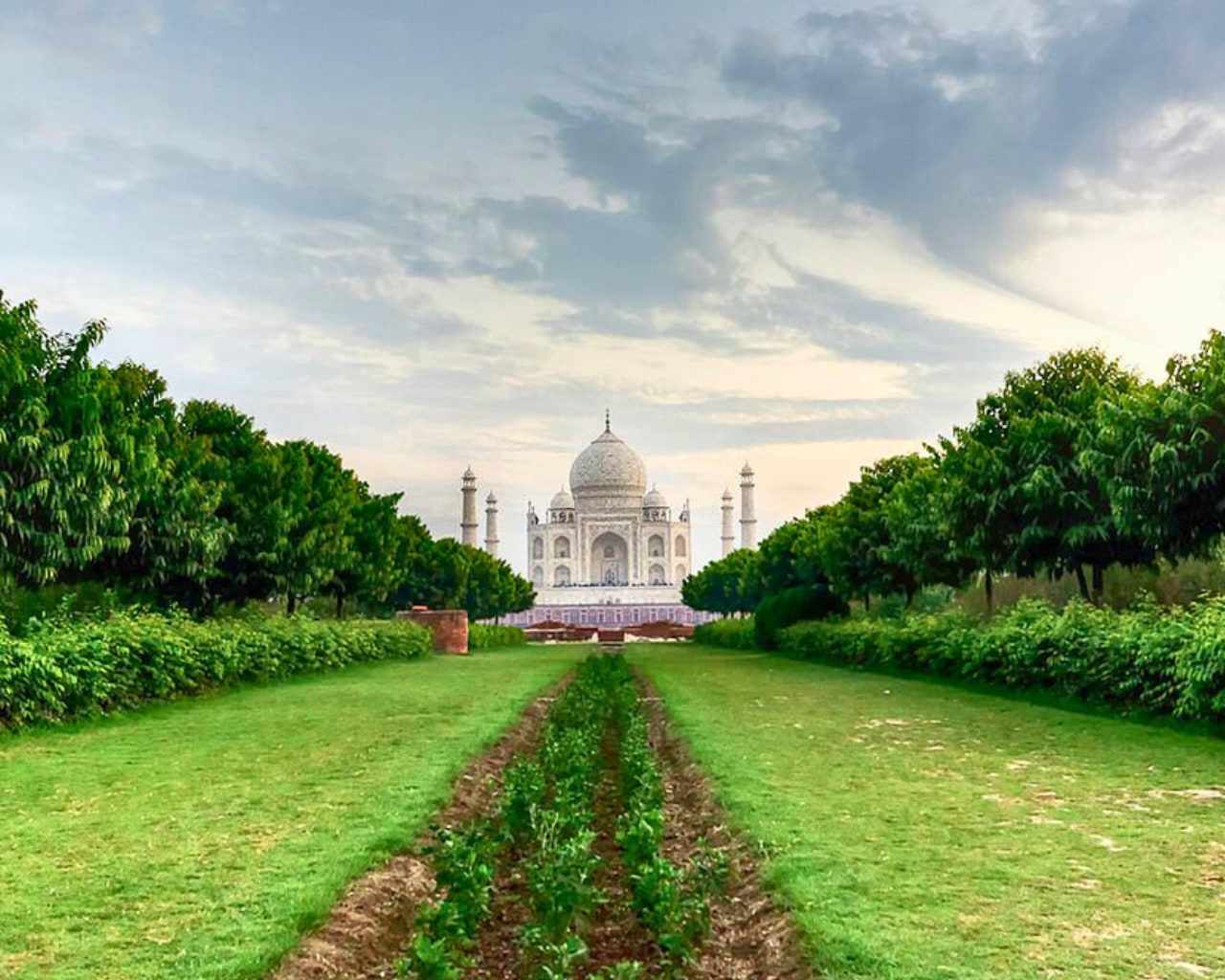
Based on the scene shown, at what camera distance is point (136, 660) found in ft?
53.3

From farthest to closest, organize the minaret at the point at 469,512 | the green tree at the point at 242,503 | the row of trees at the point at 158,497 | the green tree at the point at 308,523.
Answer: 1. the minaret at the point at 469,512
2. the green tree at the point at 308,523
3. the green tree at the point at 242,503
4. the row of trees at the point at 158,497

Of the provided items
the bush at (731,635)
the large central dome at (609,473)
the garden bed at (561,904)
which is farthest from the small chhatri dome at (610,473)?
the garden bed at (561,904)

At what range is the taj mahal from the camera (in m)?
112

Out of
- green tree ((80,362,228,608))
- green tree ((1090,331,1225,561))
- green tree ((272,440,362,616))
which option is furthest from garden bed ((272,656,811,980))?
green tree ((272,440,362,616))

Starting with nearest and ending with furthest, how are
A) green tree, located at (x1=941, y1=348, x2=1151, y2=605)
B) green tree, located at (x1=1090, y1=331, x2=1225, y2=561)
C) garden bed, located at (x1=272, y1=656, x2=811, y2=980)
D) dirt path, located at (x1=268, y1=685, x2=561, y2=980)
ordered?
dirt path, located at (x1=268, y1=685, x2=561, y2=980) < garden bed, located at (x1=272, y1=656, x2=811, y2=980) < green tree, located at (x1=1090, y1=331, x2=1225, y2=561) < green tree, located at (x1=941, y1=348, x2=1151, y2=605)

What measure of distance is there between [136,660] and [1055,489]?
15.5 meters

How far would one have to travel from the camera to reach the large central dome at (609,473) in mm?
112688

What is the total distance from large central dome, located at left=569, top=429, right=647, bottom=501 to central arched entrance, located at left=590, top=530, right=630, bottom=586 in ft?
15.9

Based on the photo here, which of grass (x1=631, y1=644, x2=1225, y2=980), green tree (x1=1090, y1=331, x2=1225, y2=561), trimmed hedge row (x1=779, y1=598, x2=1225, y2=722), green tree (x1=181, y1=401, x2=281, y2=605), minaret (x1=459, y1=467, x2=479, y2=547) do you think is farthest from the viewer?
minaret (x1=459, y1=467, x2=479, y2=547)

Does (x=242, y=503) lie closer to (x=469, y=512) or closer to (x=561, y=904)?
(x=561, y=904)

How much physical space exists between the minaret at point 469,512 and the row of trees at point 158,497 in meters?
70.7

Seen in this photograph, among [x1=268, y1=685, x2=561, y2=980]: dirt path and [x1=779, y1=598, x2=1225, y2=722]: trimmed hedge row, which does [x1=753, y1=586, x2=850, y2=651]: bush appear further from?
[x1=268, y1=685, x2=561, y2=980]: dirt path

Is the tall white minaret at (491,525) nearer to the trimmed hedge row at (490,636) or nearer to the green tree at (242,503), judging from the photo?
the trimmed hedge row at (490,636)

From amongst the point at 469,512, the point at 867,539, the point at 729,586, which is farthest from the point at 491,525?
the point at 867,539
